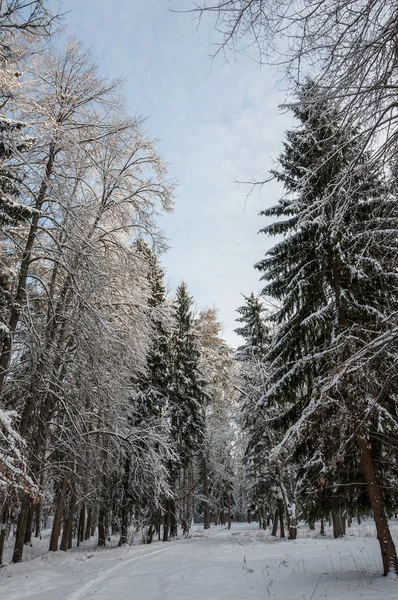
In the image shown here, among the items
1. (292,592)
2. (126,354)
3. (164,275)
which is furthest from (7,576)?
(164,275)

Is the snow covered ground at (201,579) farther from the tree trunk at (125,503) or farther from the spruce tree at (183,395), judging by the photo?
the spruce tree at (183,395)

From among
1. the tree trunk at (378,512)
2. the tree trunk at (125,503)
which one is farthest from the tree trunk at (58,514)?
the tree trunk at (378,512)

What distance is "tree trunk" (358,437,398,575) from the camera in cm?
720

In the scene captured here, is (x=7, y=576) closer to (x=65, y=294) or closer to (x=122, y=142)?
(x=65, y=294)

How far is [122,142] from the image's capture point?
37.5 feet

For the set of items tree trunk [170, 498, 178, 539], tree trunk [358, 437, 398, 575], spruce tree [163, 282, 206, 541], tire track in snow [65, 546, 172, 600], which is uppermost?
spruce tree [163, 282, 206, 541]

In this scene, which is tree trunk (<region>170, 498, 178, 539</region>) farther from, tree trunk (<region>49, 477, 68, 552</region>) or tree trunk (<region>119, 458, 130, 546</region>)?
tree trunk (<region>49, 477, 68, 552</region>)

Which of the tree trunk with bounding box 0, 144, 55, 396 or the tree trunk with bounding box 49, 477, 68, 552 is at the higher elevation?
the tree trunk with bounding box 0, 144, 55, 396

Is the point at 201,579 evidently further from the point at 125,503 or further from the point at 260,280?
the point at 125,503

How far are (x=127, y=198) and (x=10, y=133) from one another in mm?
6357

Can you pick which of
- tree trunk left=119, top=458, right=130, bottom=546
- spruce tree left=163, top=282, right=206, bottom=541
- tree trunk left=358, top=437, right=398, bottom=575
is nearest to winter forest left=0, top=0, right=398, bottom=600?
tree trunk left=358, top=437, right=398, bottom=575

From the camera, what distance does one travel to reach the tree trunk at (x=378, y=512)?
7203mm

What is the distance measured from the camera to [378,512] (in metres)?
7.43

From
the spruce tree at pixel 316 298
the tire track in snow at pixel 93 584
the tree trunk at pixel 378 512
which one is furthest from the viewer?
the spruce tree at pixel 316 298
